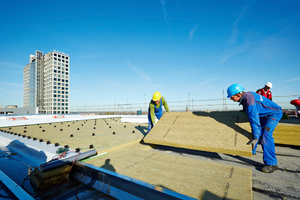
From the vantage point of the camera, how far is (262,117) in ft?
9.91

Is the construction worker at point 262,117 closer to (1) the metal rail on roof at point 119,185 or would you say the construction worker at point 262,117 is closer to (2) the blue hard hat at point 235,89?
(2) the blue hard hat at point 235,89

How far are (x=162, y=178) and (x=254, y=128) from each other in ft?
6.82

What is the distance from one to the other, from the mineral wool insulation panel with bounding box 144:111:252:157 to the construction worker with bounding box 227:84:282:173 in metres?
0.23

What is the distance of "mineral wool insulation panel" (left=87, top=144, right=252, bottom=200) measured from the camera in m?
1.70

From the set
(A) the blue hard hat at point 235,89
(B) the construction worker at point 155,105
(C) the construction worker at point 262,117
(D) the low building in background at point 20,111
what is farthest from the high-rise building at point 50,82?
(C) the construction worker at point 262,117

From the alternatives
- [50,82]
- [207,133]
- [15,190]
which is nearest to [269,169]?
[207,133]

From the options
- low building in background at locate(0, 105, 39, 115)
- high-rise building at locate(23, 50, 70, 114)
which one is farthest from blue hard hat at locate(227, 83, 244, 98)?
high-rise building at locate(23, 50, 70, 114)

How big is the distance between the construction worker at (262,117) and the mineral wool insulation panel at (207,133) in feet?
0.77

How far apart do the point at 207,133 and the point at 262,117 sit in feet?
3.89

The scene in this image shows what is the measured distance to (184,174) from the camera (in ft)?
7.07

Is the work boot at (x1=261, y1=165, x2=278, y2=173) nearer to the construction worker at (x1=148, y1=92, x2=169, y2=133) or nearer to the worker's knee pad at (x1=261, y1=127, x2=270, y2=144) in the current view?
the worker's knee pad at (x1=261, y1=127, x2=270, y2=144)

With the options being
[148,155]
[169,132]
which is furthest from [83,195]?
[169,132]

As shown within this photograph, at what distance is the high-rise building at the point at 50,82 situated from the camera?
5531cm

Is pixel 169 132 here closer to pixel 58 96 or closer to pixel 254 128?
pixel 254 128
